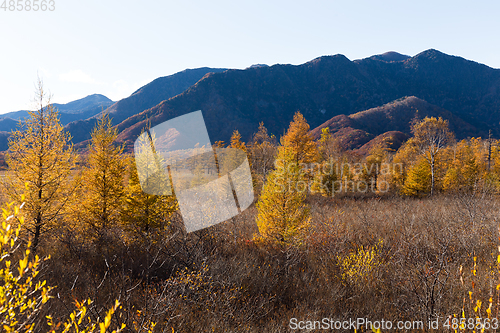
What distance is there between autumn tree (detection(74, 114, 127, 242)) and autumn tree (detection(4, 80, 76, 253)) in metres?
1.24

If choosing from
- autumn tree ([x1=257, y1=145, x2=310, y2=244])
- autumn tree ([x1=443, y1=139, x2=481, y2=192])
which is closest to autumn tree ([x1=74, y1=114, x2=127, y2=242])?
autumn tree ([x1=257, y1=145, x2=310, y2=244])

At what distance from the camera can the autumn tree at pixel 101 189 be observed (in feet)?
31.6

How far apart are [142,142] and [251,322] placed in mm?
8938

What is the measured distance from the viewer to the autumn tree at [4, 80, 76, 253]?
7652 millimetres

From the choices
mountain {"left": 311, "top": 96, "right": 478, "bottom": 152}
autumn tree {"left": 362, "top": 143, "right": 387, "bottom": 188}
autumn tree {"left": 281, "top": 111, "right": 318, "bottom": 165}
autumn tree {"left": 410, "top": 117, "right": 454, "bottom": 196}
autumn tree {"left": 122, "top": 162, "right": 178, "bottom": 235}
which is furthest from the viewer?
mountain {"left": 311, "top": 96, "right": 478, "bottom": 152}

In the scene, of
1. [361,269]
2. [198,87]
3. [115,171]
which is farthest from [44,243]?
Answer: [198,87]

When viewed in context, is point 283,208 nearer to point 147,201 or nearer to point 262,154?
point 147,201

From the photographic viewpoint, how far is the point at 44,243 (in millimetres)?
9195

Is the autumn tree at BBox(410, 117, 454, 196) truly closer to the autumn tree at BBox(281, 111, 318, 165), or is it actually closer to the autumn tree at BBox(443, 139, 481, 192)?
the autumn tree at BBox(443, 139, 481, 192)

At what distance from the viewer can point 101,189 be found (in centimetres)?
991

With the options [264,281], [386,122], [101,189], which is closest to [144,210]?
[101,189]

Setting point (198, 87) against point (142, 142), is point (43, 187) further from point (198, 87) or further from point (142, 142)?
point (198, 87)

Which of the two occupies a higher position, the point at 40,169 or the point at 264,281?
the point at 40,169

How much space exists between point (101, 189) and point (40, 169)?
2.41 metres
